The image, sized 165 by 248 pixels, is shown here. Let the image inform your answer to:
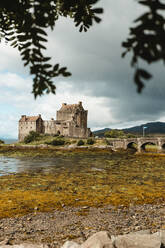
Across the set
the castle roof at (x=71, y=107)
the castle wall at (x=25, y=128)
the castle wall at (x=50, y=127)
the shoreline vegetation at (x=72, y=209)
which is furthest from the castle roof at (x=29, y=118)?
the shoreline vegetation at (x=72, y=209)

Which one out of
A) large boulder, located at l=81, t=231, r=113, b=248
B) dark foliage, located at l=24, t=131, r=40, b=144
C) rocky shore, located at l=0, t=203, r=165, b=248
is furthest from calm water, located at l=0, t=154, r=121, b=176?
dark foliage, located at l=24, t=131, r=40, b=144

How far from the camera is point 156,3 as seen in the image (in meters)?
1.08

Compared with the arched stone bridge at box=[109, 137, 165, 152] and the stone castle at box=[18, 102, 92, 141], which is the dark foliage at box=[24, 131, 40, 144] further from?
the arched stone bridge at box=[109, 137, 165, 152]

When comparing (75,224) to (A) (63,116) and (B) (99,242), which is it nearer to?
(B) (99,242)

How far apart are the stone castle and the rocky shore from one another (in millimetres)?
74746

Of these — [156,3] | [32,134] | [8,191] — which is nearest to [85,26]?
[156,3]

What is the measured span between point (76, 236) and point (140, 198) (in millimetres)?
7085

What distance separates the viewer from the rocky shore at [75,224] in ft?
26.0

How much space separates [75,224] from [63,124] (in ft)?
258

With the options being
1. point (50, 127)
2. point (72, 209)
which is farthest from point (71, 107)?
point (72, 209)

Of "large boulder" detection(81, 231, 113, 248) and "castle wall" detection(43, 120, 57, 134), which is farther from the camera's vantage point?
"castle wall" detection(43, 120, 57, 134)

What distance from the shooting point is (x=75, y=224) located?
9.29 meters

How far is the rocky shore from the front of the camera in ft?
26.0

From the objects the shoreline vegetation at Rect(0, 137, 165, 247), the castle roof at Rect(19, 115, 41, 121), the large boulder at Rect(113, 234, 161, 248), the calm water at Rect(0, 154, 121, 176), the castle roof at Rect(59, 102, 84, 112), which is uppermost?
the castle roof at Rect(59, 102, 84, 112)
